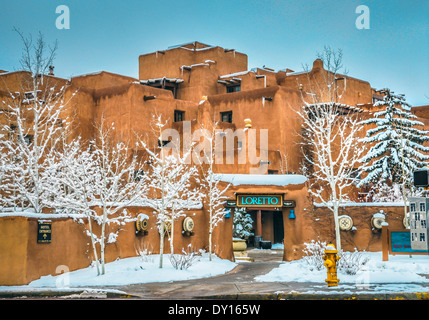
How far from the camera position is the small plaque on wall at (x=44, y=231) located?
51.2 ft

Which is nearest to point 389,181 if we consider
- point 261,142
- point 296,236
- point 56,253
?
point 261,142

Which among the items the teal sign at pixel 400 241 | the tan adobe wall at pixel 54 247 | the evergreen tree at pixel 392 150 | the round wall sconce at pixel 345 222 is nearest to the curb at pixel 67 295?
the tan adobe wall at pixel 54 247

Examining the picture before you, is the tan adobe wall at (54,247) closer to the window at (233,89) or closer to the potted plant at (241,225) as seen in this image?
the potted plant at (241,225)

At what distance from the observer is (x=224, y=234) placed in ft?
78.3

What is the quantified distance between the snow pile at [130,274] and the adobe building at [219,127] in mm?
541

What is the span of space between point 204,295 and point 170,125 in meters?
28.5

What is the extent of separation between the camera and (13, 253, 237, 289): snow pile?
14992 mm

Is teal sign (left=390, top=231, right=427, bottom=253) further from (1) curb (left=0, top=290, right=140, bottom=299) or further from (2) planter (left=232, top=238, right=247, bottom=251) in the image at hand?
(2) planter (left=232, top=238, right=247, bottom=251)

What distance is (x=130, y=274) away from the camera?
636 inches

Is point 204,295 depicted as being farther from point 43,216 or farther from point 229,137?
point 229,137

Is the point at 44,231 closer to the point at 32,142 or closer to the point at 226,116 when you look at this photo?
the point at 32,142

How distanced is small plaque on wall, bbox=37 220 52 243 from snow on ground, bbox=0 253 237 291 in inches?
46.4

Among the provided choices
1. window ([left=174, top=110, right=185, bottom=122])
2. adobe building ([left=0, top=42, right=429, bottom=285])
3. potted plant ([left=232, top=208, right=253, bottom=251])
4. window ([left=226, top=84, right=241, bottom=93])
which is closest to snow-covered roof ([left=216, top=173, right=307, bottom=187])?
adobe building ([left=0, top=42, right=429, bottom=285])

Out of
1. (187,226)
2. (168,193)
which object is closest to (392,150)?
(187,226)
